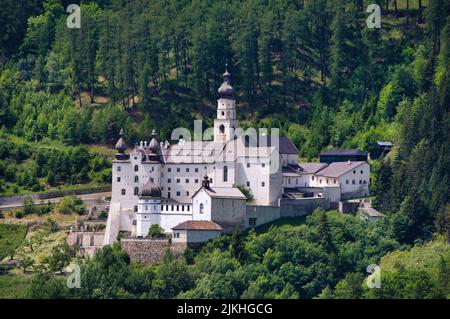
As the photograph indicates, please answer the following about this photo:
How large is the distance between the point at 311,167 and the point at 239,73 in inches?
797

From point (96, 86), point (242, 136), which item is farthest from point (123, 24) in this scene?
point (242, 136)

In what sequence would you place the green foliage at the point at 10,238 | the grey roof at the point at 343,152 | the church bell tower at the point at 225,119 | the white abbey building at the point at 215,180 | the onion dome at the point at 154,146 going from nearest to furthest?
1. the white abbey building at the point at 215,180
2. the green foliage at the point at 10,238
3. the onion dome at the point at 154,146
4. the church bell tower at the point at 225,119
5. the grey roof at the point at 343,152

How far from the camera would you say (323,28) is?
451 ft

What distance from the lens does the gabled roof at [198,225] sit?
108875 mm

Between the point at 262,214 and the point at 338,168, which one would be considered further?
the point at 338,168

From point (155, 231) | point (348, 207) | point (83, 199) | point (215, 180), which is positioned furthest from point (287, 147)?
point (83, 199)

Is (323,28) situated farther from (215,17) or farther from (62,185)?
(62,185)

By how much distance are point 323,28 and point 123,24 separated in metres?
15.5

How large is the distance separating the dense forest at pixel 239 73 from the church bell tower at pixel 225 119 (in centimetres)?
808

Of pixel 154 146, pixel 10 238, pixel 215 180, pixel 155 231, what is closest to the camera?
pixel 155 231

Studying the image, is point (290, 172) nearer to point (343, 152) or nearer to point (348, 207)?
point (348, 207)

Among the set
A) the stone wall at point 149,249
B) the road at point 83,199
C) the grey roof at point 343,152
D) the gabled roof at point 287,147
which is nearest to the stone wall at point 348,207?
the gabled roof at point 287,147

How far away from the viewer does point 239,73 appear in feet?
445

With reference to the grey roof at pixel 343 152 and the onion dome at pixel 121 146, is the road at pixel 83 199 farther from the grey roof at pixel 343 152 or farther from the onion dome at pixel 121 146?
the grey roof at pixel 343 152
